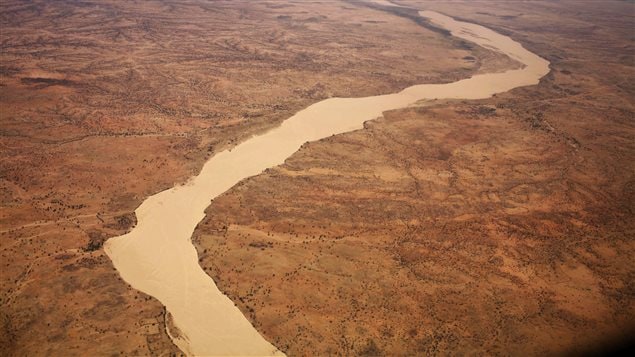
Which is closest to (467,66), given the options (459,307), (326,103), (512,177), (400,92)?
(400,92)

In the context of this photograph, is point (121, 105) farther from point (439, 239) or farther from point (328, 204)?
point (439, 239)

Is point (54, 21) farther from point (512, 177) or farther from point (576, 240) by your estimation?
point (576, 240)

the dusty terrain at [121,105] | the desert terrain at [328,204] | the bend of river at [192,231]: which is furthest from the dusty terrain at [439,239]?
the dusty terrain at [121,105]

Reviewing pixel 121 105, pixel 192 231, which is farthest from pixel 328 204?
pixel 121 105

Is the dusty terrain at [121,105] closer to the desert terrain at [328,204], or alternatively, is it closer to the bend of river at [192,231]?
the desert terrain at [328,204]

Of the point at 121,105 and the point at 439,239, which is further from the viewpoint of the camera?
the point at 121,105
